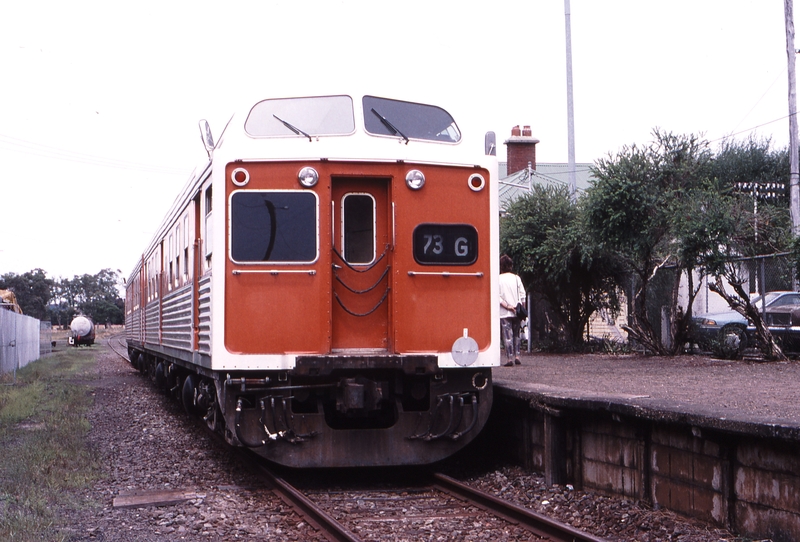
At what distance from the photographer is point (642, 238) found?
1598 centimetres

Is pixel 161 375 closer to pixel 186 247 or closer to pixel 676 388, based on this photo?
→ pixel 186 247

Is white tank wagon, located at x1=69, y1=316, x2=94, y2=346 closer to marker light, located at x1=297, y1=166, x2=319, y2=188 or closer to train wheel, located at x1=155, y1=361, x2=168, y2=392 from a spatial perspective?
train wheel, located at x1=155, y1=361, x2=168, y2=392

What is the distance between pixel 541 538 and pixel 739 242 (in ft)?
32.7

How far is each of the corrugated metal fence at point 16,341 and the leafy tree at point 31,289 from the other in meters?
51.0

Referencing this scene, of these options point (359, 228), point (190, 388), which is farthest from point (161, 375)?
point (359, 228)

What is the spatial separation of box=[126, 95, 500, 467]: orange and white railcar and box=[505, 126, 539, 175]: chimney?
24.0 metres

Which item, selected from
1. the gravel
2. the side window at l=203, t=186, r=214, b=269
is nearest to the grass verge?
the gravel

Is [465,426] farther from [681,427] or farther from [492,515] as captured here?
[681,427]

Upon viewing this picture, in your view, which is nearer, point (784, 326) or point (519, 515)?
point (519, 515)

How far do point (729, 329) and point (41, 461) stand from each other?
12.2 m

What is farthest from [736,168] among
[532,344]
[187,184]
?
[187,184]

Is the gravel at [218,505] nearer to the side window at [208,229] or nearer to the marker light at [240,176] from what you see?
the side window at [208,229]

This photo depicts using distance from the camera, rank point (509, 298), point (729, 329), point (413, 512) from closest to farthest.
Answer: point (413, 512)
point (509, 298)
point (729, 329)

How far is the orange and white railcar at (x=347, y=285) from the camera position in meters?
7.75
